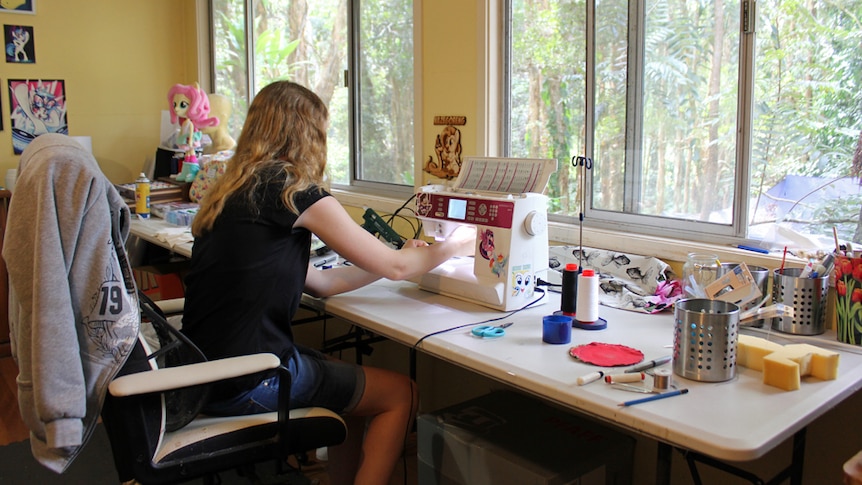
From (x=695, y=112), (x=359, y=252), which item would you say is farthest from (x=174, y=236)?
(x=695, y=112)

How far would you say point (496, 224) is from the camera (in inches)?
75.0

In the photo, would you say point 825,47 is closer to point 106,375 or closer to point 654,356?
point 654,356

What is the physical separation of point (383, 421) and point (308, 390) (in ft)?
0.76

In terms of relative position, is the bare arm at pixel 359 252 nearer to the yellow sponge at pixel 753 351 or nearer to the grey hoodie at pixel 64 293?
the grey hoodie at pixel 64 293

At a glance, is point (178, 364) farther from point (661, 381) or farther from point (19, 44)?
point (19, 44)

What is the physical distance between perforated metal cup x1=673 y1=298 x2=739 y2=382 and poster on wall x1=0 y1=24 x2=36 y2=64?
3.93 m

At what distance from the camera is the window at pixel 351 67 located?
3.13 meters

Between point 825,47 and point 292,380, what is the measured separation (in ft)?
4.97

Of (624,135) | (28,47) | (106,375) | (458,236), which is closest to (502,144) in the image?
(624,135)

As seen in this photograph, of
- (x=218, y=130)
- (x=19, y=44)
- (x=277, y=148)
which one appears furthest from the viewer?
(x=19, y=44)

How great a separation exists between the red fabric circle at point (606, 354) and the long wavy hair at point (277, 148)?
0.75 m

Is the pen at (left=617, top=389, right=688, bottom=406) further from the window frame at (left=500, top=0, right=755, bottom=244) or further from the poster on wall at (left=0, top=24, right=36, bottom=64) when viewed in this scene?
the poster on wall at (left=0, top=24, right=36, bottom=64)

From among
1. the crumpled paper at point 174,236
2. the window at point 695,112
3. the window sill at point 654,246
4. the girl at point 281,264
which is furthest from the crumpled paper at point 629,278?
the crumpled paper at point 174,236

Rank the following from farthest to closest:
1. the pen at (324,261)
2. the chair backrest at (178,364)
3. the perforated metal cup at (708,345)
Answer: the pen at (324,261) → the chair backrest at (178,364) → the perforated metal cup at (708,345)
